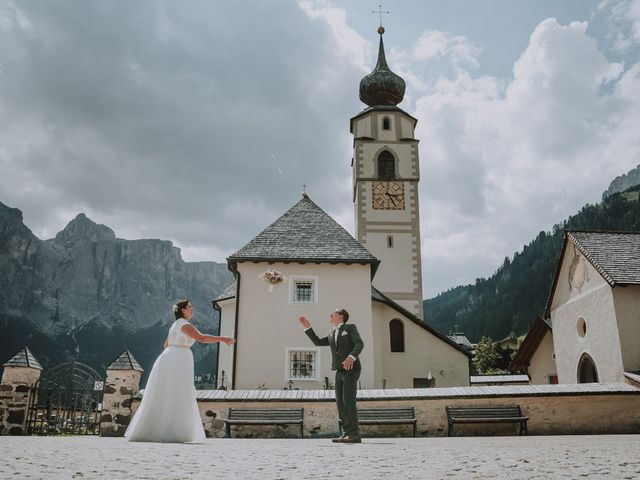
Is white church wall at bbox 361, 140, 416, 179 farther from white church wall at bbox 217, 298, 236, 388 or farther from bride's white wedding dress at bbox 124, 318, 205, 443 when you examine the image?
bride's white wedding dress at bbox 124, 318, 205, 443

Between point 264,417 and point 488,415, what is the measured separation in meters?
4.98

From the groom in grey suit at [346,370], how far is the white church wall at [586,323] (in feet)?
38.8

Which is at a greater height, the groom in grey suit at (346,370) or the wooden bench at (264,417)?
the groom in grey suit at (346,370)

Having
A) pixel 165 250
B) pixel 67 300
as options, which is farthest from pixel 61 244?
pixel 165 250

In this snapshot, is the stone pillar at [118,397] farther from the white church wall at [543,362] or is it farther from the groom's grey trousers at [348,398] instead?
the white church wall at [543,362]

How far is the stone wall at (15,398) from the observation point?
13766 mm

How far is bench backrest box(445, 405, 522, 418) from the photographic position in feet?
42.3

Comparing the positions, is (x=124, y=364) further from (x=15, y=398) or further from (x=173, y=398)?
(x=173, y=398)

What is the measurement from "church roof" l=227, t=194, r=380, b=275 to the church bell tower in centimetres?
1140

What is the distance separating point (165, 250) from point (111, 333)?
126 ft

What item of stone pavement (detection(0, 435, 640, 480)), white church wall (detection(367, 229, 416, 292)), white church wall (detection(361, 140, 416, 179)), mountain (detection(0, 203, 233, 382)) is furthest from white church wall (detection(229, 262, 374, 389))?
mountain (detection(0, 203, 233, 382))

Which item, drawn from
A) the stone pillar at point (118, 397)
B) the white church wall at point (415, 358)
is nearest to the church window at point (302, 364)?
the white church wall at point (415, 358)

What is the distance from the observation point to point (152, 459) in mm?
5266

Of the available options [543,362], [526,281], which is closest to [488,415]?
[543,362]
